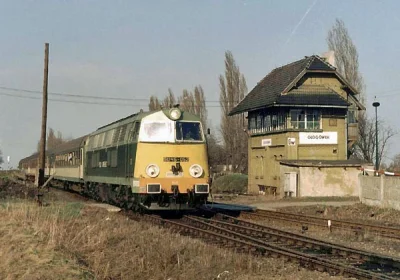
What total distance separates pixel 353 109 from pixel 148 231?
29743mm

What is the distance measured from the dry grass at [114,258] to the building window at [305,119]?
2498cm

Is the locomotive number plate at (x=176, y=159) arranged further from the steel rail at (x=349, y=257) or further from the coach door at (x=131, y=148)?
the steel rail at (x=349, y=257)

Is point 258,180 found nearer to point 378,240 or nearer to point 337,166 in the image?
point 337,166

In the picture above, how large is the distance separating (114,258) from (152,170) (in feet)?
24.3

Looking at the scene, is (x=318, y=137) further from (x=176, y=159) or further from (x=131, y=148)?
(x=131, y=148)

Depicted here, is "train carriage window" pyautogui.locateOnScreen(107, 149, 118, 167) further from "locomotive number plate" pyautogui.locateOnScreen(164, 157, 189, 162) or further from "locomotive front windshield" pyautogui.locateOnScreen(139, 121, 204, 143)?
"locomotive number plate" pyautogui.locateOnScreen(164, 157, 189, 162)

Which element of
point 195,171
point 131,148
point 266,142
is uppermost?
point 266,142

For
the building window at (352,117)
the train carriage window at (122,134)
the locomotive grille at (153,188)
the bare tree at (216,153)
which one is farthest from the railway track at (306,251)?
the bare tree at (216,153)

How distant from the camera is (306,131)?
117 ft

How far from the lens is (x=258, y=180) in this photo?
39.4 m

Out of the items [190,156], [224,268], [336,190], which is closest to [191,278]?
[224,268]

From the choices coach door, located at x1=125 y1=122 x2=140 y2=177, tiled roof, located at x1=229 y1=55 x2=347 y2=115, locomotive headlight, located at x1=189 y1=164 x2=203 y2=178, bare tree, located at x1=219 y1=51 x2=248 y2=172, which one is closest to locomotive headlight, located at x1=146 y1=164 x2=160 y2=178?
coach door, located at x1=125 y1=122 x2=140 y2=177

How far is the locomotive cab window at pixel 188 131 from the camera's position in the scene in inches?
679

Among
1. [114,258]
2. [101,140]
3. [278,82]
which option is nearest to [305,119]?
[278,82]
